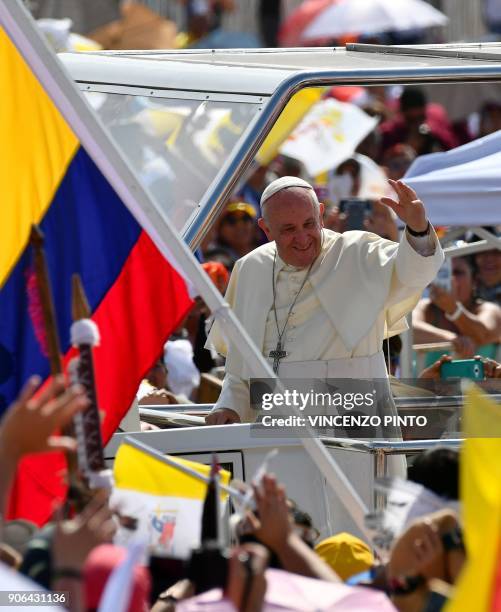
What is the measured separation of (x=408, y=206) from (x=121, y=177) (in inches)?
47.8

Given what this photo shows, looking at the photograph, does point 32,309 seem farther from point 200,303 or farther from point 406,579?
point 200,303

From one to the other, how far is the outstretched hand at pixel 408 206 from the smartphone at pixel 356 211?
4230mm

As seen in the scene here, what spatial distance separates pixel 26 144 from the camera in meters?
5.64

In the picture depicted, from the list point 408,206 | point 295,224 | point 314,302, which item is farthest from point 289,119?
point 408,206

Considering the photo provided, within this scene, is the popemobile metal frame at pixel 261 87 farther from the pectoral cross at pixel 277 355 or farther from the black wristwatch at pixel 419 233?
the black wristwatch at pixel 419 233

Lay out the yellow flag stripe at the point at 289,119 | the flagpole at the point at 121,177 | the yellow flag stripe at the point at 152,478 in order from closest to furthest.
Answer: the yellow flag stripe at the point at 152,478, the flagpole at the point at 121,177, the yellow flag stripe at the point at 289,119

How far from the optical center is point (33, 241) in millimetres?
5219

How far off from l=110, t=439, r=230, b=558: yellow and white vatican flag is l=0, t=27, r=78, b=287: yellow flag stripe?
32.7 inches

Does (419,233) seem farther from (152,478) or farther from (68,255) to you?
(152,478)

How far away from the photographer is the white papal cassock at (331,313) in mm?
6883

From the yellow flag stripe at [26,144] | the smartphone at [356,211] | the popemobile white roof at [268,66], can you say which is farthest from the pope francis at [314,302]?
the smartphone at [356,211]

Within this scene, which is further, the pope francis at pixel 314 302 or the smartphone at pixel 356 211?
the smartphone at pixel 356 211

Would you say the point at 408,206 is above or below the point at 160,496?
above

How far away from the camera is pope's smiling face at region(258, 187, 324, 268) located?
6828mm
